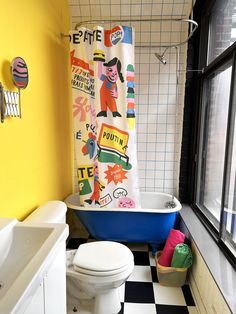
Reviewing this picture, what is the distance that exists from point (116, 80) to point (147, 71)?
0.65 metres

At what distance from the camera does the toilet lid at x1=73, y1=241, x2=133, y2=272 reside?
147 centimetres

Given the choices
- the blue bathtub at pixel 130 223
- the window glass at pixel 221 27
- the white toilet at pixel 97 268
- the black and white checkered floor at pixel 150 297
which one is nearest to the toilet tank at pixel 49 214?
the white toilet at pixel 97 268

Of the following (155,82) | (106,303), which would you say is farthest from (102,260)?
(155,82)

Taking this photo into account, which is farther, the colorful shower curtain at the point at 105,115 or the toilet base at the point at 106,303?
the colorful shower curtain at the point at 105,115

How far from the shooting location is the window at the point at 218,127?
5.56ft

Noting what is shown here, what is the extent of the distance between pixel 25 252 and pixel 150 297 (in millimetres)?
1153

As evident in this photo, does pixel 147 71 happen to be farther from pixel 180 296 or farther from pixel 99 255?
pixel 180 296

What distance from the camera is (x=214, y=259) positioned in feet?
5.09

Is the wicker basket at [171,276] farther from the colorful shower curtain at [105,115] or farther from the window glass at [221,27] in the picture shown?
the window glass at [221,27]

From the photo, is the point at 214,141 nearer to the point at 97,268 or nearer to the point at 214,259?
the point at 214,259

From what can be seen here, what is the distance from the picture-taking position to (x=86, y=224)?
2.27 meters

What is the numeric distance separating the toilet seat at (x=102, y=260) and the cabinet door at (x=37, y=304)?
54 cm

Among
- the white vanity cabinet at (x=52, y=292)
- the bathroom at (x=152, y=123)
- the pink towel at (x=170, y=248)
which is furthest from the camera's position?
the pink towel at (x=170, y=248)

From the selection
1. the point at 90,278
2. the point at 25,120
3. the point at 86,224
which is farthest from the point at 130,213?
the point at 25,120
